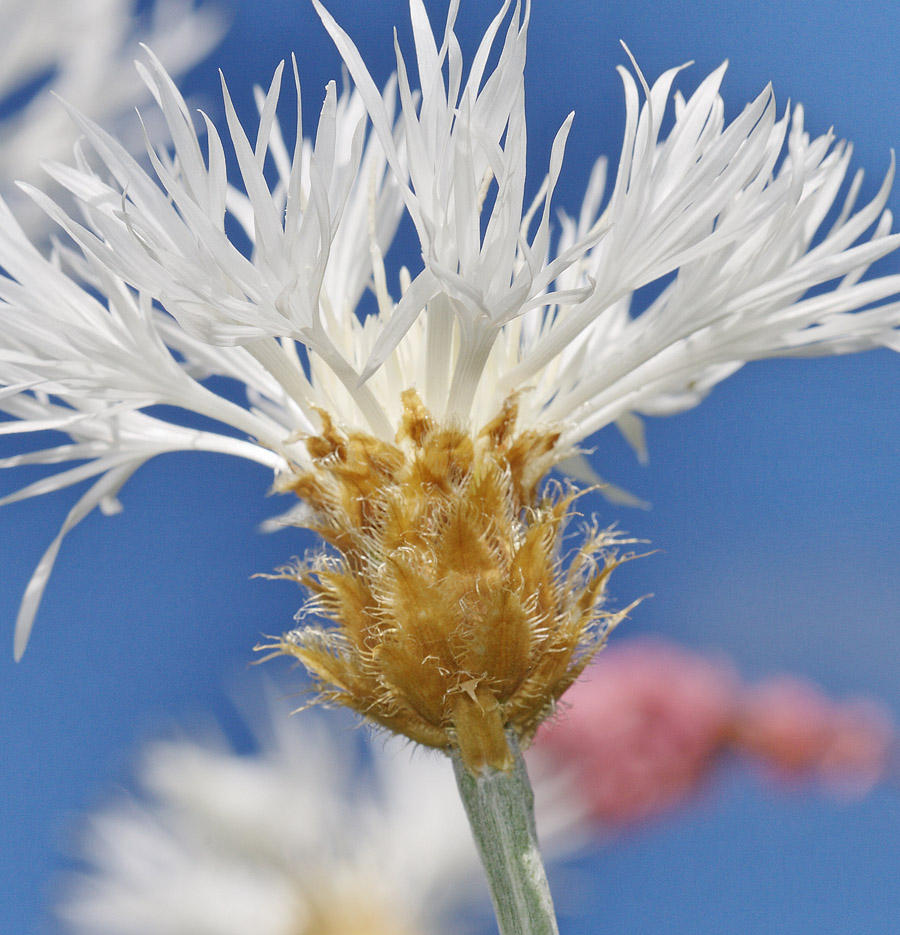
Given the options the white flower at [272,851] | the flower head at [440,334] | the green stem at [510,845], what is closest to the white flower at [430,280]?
the flower head at [440,334]

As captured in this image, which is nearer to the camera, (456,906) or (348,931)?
(348,931)

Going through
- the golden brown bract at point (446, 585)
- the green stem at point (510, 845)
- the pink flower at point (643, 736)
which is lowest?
the green stem at point (510, 845)

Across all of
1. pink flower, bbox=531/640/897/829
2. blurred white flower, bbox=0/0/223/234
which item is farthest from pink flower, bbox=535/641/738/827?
blurred white flower, bbox=0/0/223/234

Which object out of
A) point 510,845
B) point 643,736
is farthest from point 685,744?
point 510,845

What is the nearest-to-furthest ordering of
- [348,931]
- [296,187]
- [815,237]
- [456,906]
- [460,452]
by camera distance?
[296,187]
[460,452]
[815,237]
[348,931]
[456,906]

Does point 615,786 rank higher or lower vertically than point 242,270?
higher

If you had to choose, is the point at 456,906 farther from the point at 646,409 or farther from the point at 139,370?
the point at 139,370

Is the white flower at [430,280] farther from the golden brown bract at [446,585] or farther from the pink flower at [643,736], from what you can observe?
the pink flower at [643,736]

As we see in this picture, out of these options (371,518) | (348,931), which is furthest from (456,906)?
(371,518)
